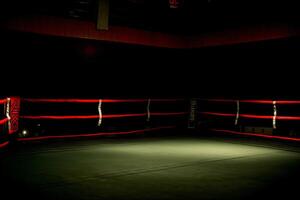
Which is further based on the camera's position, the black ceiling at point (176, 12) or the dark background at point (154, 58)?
the dark background at point (154, 58)

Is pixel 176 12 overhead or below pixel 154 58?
overhead

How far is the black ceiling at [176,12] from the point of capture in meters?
10.5

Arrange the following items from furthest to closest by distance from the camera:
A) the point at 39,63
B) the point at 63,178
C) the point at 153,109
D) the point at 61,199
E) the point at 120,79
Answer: the point at 153,109 → the point at 120,79 → the point at 39,63 → the point at 63,178 → the point at 61,199

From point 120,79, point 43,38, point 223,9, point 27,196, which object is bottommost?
point 27,196

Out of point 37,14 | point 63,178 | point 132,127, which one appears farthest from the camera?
point 132,127

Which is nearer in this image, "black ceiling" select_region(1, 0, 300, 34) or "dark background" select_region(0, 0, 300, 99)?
"black ceiling" select_region(1, 0, 300, 34)

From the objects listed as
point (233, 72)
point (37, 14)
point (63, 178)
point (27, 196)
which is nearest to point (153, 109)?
point (233, 72)

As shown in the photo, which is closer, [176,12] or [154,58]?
[176,12]

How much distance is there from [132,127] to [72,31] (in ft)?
11.5

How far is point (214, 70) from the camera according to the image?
1380 centimetres

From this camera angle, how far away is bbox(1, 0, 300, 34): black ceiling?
10.5 m

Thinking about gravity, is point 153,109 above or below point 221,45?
below

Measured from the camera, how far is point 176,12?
39.8 ft

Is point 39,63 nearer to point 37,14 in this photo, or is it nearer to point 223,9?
point 37,14
